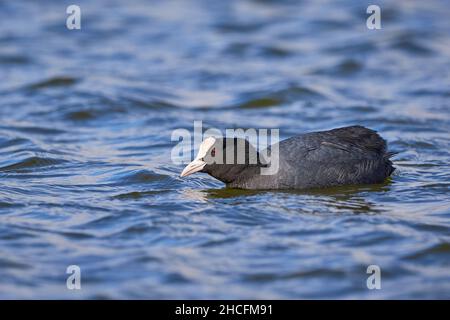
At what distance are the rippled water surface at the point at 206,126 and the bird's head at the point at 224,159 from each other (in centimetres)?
22

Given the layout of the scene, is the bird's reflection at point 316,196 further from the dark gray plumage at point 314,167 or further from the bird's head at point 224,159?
the bird's head at point 224,159

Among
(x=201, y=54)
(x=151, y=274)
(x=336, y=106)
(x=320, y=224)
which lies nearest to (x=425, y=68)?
(x=336, y=106)

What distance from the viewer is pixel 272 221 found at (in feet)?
23.6

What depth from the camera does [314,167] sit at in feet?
25.9

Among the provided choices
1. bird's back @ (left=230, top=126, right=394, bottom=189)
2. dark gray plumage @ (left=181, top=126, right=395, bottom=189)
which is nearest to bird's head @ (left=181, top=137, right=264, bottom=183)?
dark gray plumage @ (left=181, top=126, right=395, bottom=189)

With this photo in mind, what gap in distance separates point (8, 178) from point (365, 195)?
3494mm

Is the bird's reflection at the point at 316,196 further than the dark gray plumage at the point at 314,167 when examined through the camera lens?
No

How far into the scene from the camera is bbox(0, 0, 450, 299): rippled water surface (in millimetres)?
6176

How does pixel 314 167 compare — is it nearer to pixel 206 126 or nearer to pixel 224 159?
pixel 224 159

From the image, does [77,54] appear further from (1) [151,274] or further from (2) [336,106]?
(1) [151,274]

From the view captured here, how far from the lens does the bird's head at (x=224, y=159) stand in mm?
7867

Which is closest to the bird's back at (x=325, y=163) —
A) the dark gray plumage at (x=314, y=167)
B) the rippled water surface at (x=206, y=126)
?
the dark gray plumage at (x=314, y=167)

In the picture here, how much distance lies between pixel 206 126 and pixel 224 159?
306 centimetres

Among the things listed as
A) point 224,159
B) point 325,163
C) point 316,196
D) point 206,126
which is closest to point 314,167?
point 325,163
